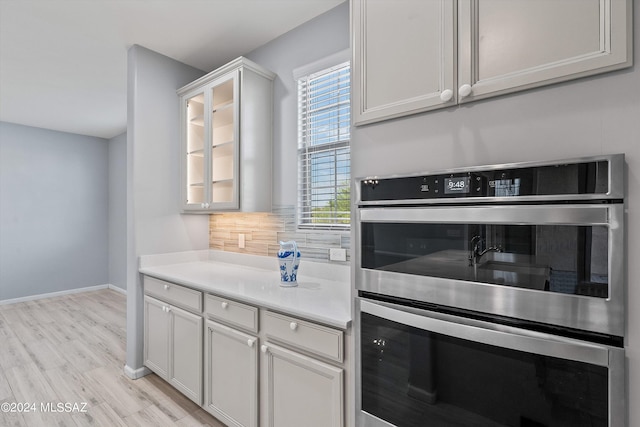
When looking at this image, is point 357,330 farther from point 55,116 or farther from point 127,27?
point 55,116

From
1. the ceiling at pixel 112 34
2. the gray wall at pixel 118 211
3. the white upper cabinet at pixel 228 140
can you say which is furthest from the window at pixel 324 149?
the gray wall at pixel 118 211

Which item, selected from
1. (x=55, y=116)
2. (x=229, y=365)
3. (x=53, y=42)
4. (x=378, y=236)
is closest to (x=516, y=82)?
(x=378, y=236)

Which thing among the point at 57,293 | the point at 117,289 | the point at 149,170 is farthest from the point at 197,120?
the point at 57,293

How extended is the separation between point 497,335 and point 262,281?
60.4 inches

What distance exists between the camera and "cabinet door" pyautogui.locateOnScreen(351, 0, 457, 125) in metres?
1.08

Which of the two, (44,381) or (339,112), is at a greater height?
(339,112)

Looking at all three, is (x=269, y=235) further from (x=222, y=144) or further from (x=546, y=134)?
(x=546, y=134)

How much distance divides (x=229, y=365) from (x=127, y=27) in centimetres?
249

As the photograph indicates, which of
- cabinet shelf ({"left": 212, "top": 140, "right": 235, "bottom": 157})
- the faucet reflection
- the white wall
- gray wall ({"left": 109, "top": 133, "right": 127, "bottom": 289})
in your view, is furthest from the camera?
gray wall ({"left": 109, "top": 133, "right": 127, "bottom": 289})

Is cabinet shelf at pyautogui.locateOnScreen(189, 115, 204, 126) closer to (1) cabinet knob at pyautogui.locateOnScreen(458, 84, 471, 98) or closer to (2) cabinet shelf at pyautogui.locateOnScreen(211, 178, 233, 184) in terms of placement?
(2) cabinet shelf at pyautogui.locateOnScreen(211, 178, 233, 184)

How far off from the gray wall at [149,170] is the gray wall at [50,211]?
11.5ft

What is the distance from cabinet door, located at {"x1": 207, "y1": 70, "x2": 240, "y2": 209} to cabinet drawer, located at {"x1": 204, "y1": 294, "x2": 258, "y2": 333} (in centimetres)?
76

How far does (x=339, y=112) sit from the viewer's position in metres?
2.22

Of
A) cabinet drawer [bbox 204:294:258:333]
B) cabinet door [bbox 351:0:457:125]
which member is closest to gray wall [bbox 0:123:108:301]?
cabinet drawer [bbox 204:294:258:333]
